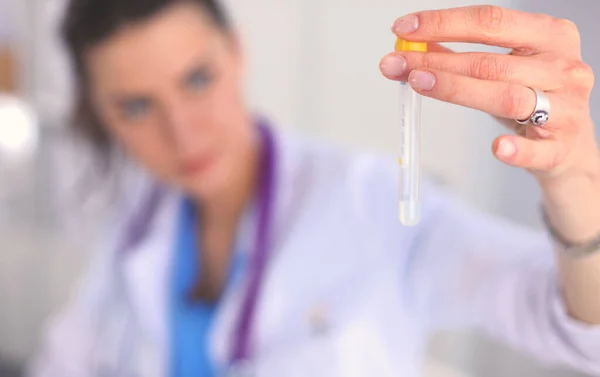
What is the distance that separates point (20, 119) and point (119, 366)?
111cm

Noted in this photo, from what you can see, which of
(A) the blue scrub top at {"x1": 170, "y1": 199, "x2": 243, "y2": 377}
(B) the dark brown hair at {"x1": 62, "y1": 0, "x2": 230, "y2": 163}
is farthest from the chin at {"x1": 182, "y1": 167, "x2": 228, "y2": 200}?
(B) the dark brown hair at {"x1": 62, "y1": 0, "x2": 230, "y2": 163}

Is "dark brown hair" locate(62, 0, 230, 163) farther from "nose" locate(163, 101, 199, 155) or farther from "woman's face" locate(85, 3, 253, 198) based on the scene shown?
"nose" locate(163, 101, 199, 155)

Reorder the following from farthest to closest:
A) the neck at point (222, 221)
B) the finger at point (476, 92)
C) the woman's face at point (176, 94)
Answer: the neck at point (222, 221), the woman's face at point (176, 94), the finger at point (476, 92)

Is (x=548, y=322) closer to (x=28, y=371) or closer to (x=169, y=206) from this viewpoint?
(x=169, y=206)

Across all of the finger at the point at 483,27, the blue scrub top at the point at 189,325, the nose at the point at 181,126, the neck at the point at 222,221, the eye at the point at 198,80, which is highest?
the finger at the point at 483,27

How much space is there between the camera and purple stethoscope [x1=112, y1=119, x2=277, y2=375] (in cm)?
73

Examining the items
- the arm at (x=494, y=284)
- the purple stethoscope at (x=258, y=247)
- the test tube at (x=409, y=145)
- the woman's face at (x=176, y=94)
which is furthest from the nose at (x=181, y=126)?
the test tube at (x=409, y=145)

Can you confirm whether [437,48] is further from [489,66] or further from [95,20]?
[95,20]

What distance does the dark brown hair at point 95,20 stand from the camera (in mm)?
717

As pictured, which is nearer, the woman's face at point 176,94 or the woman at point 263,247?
the woman at point 263,247

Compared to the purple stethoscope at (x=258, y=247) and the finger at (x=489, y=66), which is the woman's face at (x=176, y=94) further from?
the finger at (x=489, y=66)

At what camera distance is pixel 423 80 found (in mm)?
316

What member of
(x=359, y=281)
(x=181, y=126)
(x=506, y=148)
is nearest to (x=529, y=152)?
(x=506, y=148)

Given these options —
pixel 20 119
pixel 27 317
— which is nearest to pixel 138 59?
pixel 20 119
